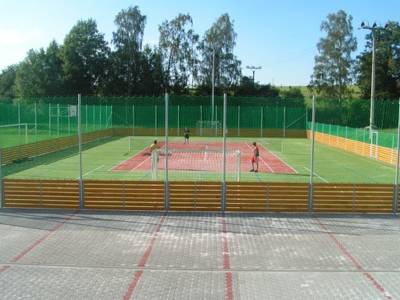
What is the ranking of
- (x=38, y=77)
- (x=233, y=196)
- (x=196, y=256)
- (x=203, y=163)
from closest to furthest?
(x=196, y=256)
(x=233, y=196)
(x=203, y=163)
(x=38, y=77)

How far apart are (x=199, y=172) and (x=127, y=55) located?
48369 mm

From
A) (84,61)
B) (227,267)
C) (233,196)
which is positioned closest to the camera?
(227,267)

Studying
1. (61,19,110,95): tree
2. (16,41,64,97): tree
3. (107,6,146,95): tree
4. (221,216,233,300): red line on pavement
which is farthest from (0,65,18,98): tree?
(221,216,233,300): red line on pavement

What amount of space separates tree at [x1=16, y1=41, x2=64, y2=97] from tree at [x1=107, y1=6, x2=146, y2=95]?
6.84 m

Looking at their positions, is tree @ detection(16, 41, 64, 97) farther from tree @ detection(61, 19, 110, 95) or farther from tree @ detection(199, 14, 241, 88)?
tree @ detection(199, 14, 241, 88)

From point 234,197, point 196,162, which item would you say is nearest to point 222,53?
point 196,162

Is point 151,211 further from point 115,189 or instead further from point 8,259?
point 8,259

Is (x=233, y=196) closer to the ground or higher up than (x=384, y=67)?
closer to the ground

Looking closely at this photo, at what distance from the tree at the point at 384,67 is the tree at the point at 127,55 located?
28997 millimetres

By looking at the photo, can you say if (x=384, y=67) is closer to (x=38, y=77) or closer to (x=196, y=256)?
(x=38, y=77)

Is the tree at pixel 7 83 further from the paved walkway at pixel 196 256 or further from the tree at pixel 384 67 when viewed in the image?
the paved walkway at pixel 196 256

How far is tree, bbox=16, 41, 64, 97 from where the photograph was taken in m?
66.6

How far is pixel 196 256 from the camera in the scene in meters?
10.5

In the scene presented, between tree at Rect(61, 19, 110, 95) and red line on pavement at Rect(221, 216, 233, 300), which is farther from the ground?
tree at Rect(61, 19, 110, 95)
